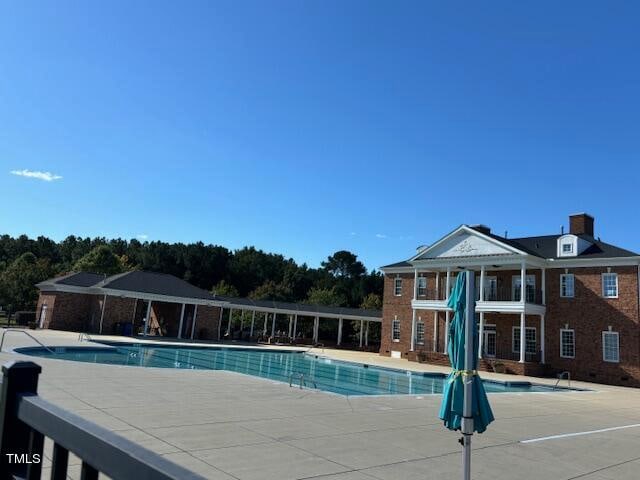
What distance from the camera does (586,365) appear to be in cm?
2966

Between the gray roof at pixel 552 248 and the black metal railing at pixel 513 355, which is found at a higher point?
the gray roof at pixel 552 248

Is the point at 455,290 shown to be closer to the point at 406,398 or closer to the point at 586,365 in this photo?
the point at 406,398

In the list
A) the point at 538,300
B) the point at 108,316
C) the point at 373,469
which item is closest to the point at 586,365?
the point at 538,300

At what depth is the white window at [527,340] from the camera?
107 ft

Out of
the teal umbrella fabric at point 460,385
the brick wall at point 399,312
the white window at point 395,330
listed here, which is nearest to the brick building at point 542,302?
the brick wall at point 399,312

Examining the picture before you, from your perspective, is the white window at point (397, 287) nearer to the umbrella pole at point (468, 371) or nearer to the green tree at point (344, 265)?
the umbrella pole at point (468, 371)

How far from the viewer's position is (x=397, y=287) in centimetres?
4084

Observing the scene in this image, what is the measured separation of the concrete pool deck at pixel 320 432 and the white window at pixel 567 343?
17913 mm

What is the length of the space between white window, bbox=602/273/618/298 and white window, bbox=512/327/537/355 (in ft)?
16.4

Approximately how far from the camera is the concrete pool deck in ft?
20.4

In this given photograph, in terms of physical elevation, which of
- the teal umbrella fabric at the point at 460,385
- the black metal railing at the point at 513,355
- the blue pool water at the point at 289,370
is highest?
the teal umbrella fabric at the point at 460,385

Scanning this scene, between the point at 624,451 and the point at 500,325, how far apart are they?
86.7ft

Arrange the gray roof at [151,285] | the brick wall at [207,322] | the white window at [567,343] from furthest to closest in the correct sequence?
1. the brick wall at [207,322]
2. the gray roof at [151,285]
3. the white window at [567,343]

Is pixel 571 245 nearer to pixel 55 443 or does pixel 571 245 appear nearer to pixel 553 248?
pixel 553 248
